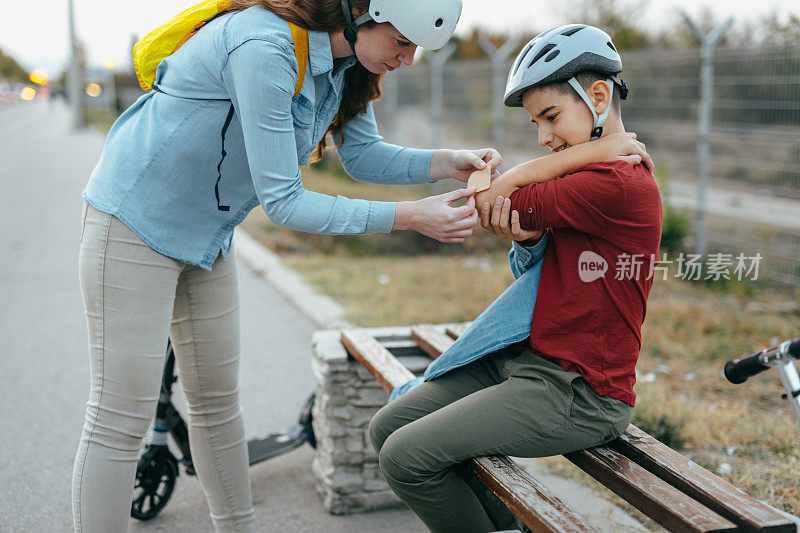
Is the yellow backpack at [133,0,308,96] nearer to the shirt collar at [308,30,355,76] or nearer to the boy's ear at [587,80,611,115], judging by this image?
the shirt collar at [308,30,355,76]

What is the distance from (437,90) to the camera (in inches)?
473

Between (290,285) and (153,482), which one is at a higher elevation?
(290,285)

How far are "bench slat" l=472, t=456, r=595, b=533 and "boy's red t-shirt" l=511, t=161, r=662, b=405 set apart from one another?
1.07ft

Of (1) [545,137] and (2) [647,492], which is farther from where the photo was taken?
(1) [545,137]

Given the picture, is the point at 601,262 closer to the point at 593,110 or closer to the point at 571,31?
the point at 593,110

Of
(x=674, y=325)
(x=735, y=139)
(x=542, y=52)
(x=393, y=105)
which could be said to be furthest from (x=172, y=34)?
(x=393, y=105)

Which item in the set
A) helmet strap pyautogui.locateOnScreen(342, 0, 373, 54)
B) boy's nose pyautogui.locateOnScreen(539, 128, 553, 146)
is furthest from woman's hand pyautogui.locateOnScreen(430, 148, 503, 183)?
helmet strap pyautogui.locateOnScreen(342, 0, 373, 54)

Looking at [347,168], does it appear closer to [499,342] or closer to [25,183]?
[499,342]

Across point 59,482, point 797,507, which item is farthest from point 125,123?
point 797,507

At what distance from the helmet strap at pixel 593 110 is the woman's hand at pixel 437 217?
1.39 ft

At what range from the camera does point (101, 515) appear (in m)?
2.27

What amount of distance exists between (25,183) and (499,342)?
13.5 metres

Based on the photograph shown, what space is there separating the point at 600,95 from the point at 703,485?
1.09 meters

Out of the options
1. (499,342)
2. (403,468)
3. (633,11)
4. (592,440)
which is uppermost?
(633,11)
